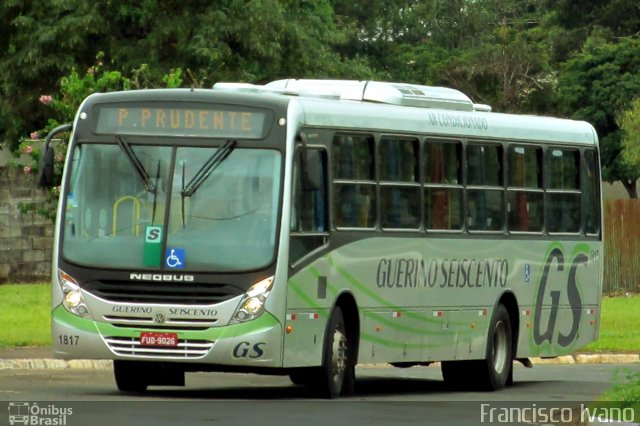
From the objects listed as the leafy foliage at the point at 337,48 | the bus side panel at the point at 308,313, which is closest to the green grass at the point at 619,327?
the leafy foliage at the point at 337,48

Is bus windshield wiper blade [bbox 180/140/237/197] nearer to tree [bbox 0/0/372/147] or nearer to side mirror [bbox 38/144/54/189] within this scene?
side mirror [bbox 38/144/54/189]

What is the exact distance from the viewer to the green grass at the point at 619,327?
89.1 feet

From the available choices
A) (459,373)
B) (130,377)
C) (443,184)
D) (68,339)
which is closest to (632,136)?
(459,373)

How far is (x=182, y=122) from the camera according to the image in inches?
642

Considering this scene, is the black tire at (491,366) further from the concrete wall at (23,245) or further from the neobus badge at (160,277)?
the concrete wall at (23,245)

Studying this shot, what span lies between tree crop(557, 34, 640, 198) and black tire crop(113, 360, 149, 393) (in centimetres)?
4893

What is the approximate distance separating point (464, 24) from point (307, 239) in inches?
2581

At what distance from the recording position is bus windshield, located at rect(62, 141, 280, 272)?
15789mm

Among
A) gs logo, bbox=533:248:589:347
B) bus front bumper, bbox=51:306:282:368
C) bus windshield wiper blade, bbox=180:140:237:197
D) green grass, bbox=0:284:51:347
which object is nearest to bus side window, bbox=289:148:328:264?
bus windshield wiper blade, bbox=180:140:237:197

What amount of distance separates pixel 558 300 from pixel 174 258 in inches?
255

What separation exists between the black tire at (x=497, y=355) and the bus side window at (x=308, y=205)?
372 centimetres

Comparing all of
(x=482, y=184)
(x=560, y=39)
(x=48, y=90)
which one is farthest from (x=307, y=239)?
(x=560, y=39)

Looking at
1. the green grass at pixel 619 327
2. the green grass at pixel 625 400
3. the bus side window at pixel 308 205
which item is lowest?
the green grass at pixel 619 327

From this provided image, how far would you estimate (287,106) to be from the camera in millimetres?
16297
